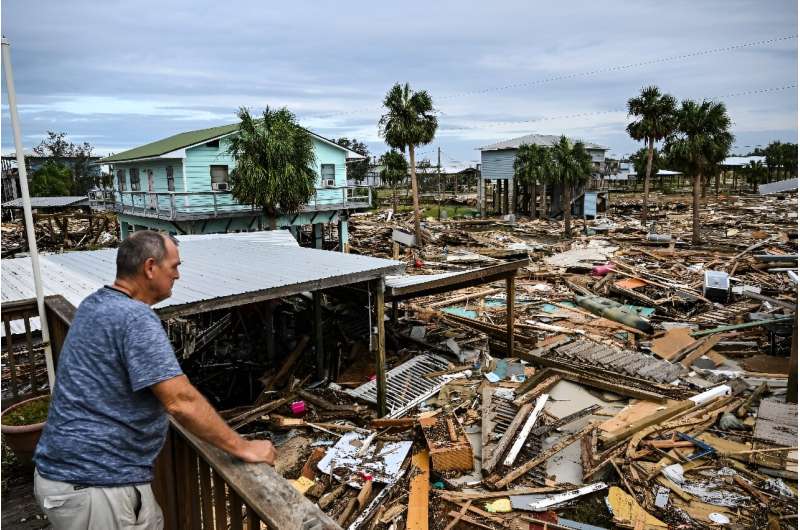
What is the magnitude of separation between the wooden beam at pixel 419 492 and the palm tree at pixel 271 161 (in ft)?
53.8

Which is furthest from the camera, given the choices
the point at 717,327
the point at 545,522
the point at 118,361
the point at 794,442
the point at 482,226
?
the point at 482,226

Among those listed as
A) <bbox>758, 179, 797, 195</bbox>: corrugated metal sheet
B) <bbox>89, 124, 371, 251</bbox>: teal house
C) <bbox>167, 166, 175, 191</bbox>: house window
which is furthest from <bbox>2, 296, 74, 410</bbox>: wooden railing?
<bbox>167, 166, 175, 191</bbox>: house window

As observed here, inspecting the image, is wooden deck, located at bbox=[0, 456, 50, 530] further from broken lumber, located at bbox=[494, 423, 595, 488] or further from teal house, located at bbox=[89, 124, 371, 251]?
teal house, located at bbox=[89, 124, 371, 251]

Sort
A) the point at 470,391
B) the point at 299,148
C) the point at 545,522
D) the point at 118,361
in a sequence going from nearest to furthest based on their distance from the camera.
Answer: the point at 118,361, the point at 545,522, the point at 470,391, the point at 299,148

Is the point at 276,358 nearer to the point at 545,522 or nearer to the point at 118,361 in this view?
the point at 545,522

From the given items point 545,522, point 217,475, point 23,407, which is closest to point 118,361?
point 217,475

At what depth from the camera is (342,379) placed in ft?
38.2

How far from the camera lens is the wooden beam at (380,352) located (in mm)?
9531

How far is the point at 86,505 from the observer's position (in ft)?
7.86

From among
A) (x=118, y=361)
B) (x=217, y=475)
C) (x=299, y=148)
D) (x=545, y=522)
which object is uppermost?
(x=299, y=148)

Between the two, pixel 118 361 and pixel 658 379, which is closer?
pixel 118 361

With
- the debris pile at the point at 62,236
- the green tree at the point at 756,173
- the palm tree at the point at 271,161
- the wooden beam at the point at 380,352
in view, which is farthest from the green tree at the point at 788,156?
the wooden beam at the point at 380,352

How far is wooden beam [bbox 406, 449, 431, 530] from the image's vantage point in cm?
702

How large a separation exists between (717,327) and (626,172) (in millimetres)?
78008
